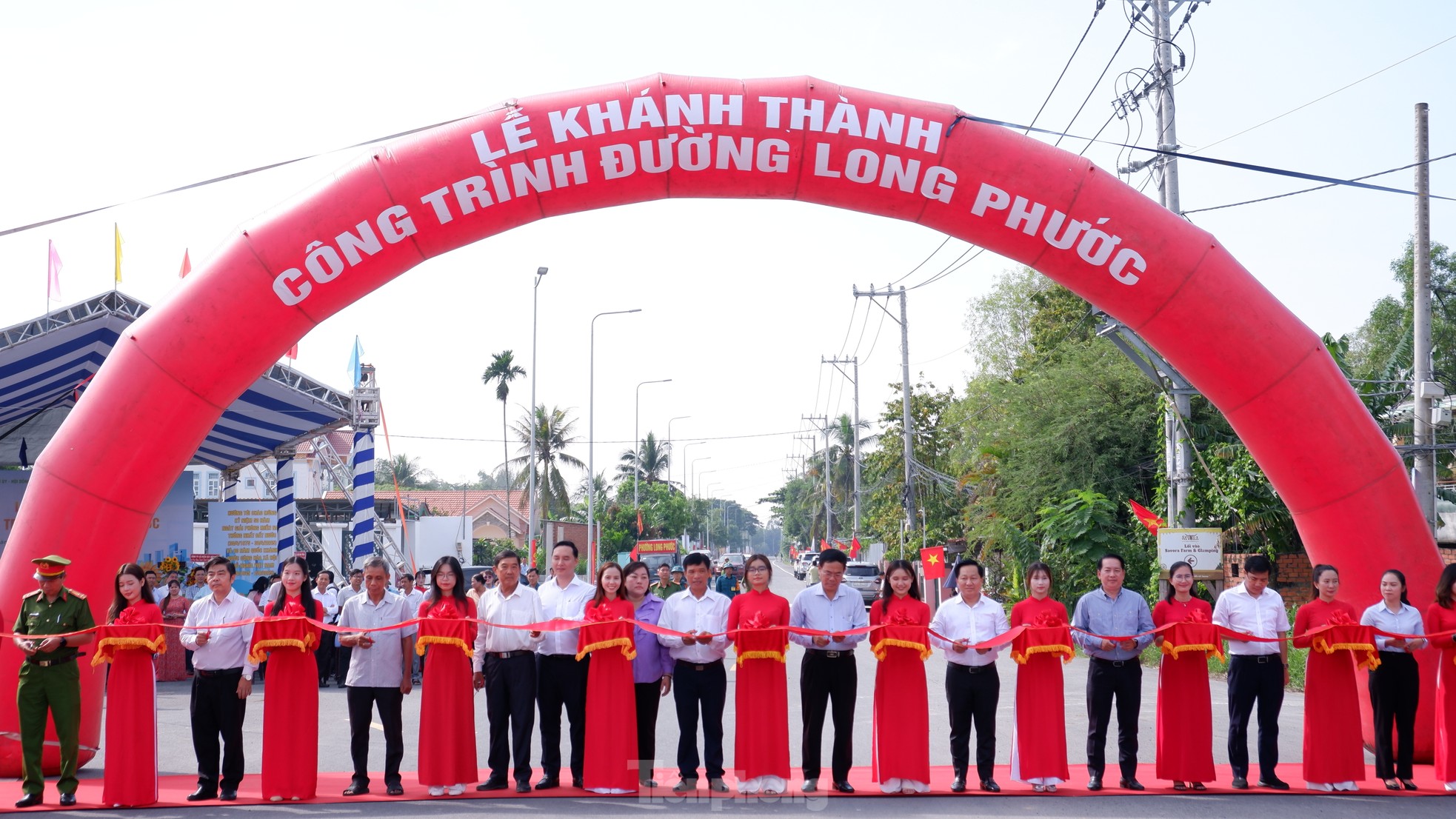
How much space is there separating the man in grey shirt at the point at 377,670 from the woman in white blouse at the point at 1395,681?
637cm

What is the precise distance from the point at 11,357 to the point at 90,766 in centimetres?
831

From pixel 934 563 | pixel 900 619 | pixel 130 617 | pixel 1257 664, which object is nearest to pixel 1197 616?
pixel 1257 664

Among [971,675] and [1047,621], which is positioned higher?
[1047,621]

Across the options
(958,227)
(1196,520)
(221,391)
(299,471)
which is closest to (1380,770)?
(958,227)

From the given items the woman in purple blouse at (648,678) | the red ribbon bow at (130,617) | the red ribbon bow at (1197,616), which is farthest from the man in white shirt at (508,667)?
the red ribbon bow at (1197,616)

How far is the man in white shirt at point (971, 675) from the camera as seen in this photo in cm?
759

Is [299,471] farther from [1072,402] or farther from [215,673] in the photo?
[215,673]

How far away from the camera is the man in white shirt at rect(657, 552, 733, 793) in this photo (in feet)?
24.9

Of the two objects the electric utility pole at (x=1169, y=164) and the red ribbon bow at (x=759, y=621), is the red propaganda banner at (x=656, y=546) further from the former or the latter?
the red ribbon bow at (x=759, y=621)

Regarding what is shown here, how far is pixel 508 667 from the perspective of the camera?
784 cm

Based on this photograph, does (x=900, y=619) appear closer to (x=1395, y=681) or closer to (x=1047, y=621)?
(x=1047, y=621)

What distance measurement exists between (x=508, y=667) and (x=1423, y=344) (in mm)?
10972

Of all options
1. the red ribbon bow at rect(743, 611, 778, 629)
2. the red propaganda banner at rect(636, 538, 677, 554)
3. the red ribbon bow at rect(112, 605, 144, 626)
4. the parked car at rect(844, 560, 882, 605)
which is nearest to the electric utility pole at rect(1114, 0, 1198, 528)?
the red ribbon bow at rect(743, 611, 778, 629)

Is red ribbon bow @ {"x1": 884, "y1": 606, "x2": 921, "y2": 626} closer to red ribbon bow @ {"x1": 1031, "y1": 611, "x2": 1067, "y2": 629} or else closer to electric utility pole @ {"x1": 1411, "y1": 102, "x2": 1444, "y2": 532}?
red ribbon bow @ {"x1": 1031, "y1": 611, "x2": 1067, "y2": 629}
